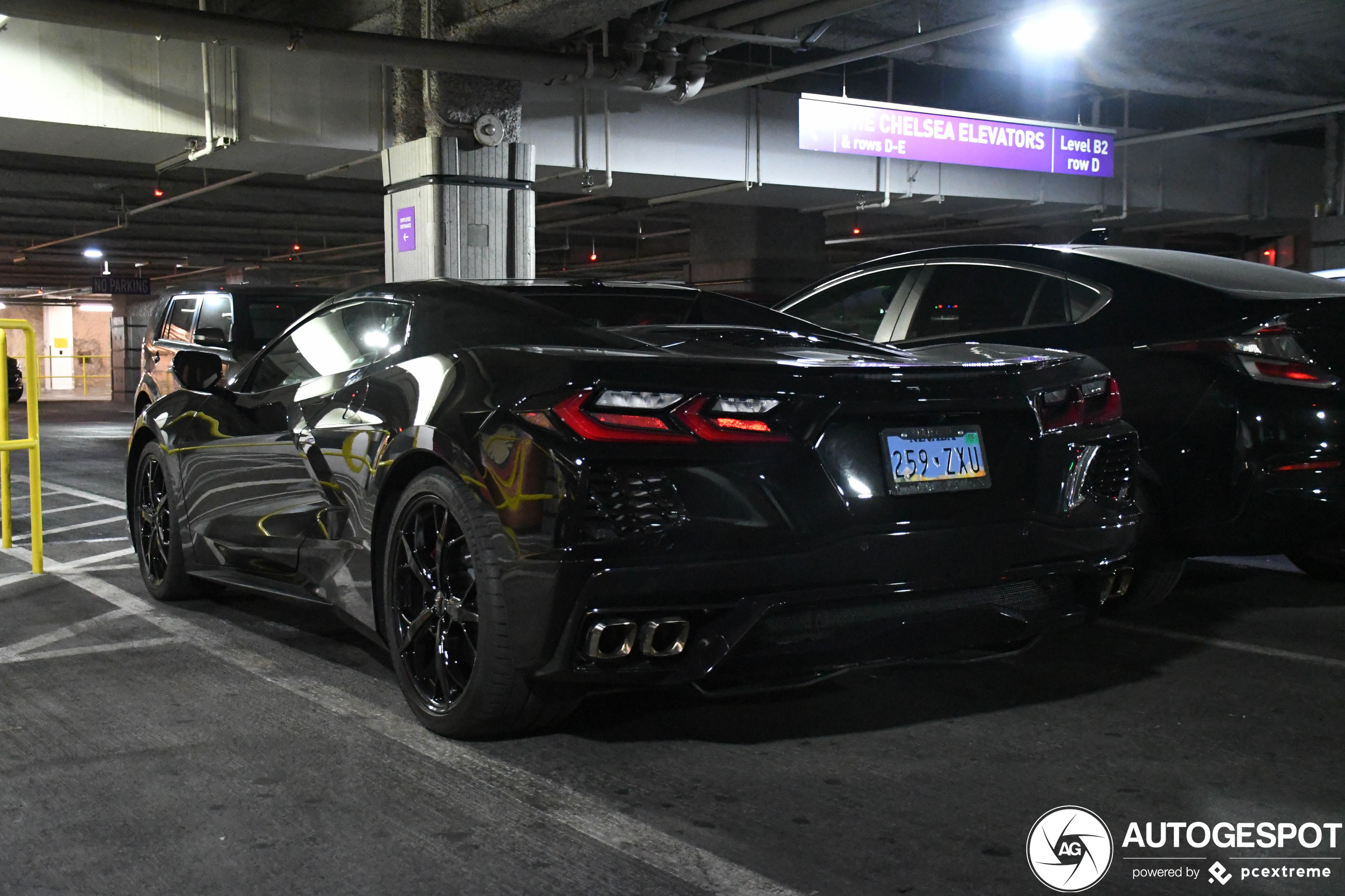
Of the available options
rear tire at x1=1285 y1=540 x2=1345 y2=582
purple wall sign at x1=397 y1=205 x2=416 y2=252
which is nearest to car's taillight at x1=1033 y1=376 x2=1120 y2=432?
rear tire at x1=1285 y1=540 x2=1345 y2=582

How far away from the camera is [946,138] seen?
1597 cm

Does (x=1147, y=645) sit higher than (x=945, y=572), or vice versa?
(x=945, y=572)

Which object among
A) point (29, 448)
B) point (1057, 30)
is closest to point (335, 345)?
point (29, 448)

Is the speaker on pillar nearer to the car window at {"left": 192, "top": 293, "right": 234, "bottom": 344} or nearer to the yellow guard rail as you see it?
the car window at {"left": 192, "top": 293, "right": 234, "bottom": 344}

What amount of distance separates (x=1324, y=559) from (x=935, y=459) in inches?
143

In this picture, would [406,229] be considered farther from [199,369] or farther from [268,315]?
[199,369]

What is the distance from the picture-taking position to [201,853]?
2.86 m

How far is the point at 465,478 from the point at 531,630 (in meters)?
0.46

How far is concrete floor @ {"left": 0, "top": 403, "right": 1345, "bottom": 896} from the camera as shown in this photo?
2773mm

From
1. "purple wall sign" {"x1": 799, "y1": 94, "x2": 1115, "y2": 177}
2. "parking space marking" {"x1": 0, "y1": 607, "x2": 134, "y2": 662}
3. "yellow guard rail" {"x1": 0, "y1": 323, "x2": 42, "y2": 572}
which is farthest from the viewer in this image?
"purple wall sign" {"x1": 799, "y1": 94, "x2": 1115, "y2": 177}

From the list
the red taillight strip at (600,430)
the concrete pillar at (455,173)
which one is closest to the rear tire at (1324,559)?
the red taillight strip at (600,430)

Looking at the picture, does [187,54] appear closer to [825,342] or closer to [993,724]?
[825,342]

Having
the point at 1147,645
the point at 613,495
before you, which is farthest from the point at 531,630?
the point at 1147,645

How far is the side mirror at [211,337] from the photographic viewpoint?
11.2m
